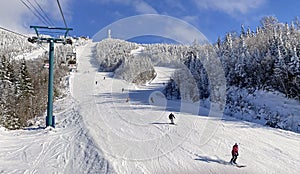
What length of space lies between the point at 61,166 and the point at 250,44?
1594 inches

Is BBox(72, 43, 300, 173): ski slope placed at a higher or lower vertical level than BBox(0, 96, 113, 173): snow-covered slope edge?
higher

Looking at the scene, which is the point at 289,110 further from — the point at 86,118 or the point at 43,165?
the point at 43,165

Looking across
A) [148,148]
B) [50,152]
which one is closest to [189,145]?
[148,148]

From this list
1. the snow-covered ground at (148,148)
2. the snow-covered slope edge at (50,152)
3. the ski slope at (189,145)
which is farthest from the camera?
the ski slope at (189,145)

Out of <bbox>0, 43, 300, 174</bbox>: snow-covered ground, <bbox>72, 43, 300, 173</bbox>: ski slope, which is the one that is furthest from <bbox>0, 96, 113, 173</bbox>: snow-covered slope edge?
<bbox>72, 43, 300, 173</bbox>: ski slope

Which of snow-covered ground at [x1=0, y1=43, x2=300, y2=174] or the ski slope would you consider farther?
the ski slope

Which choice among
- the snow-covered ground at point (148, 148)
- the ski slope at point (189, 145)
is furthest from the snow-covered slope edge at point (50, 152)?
the ski slope at point (189, 145)

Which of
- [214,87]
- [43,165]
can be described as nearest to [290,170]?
[43,165]

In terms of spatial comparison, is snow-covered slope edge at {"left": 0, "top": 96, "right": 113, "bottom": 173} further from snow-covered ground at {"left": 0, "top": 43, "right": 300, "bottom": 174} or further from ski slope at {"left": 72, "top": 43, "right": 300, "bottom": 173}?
ski slope at {"left": 72, "top": 43, "right": 300, "bottom": 173}

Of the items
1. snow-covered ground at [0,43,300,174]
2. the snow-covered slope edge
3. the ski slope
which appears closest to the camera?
the snow-covered slope edge

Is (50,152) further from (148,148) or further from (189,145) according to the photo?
(189,145)

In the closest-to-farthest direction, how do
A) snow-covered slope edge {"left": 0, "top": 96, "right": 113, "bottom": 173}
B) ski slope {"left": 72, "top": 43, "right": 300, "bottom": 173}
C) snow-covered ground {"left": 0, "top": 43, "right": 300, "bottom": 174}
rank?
snow-covered slope edge {"left": 0, "top": 96, "right": 113, "bottom": 173}
snow-covered ground {"left": 0, "top": 43, "right": 300, "bottom": 174}
ski slope {"left": 72, "top": 43, "right": 300, "bottom": 173}

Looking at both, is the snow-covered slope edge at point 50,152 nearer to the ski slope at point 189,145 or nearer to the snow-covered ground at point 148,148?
the snow-covered ground at point 148,148

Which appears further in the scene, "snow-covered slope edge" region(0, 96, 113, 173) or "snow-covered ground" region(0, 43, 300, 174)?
"snow-covered ground" region(0, 43, 300, 174)
